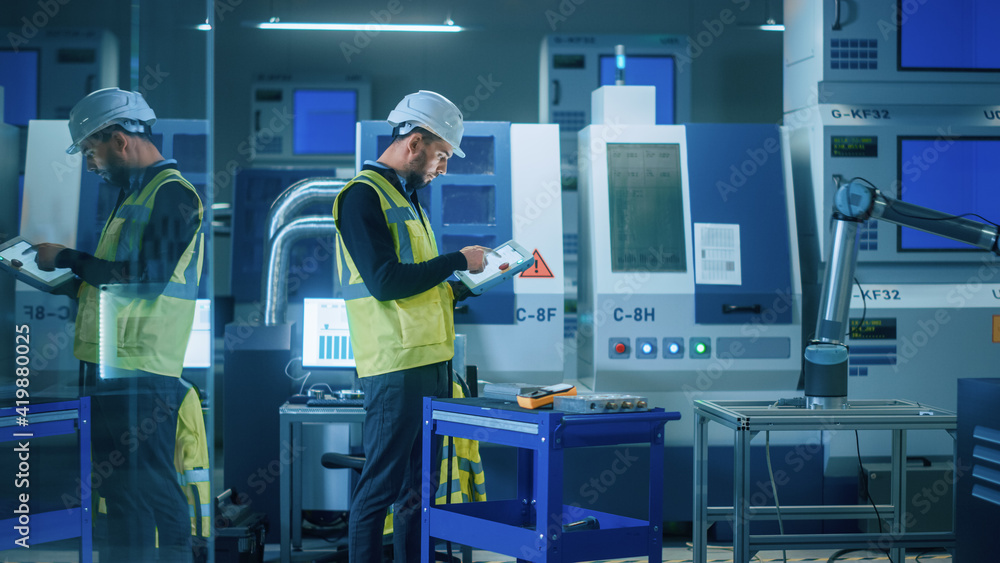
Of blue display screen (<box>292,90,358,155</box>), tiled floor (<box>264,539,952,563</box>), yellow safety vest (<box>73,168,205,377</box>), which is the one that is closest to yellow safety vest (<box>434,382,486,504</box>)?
tiled floor (<box>264,539,952,563</box>)

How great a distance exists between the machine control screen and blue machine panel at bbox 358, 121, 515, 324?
459 mm

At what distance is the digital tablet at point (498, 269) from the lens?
294 cm

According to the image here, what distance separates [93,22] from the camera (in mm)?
1695

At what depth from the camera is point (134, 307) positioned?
181 centimetres

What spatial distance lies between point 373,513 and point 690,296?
176 centimetres

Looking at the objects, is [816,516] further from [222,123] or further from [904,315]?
[222,123]

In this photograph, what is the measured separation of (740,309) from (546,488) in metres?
1.86

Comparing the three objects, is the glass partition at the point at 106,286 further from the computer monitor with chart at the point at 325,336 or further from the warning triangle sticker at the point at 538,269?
the warning triangle sticker at the point at 538,269

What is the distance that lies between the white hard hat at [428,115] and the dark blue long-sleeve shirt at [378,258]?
0.29 meters

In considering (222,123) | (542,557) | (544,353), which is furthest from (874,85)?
(222,123)

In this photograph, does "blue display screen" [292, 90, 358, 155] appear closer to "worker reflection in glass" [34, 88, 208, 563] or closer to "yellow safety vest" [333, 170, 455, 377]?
"yellow safety vest" [333, 170, 455, 377]

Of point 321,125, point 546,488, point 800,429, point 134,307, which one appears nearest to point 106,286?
point 134,307

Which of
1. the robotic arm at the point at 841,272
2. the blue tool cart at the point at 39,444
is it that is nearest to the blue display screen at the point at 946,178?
the robotic arm at the point at 841,272

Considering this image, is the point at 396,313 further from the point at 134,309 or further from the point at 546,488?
the point at 134,309
